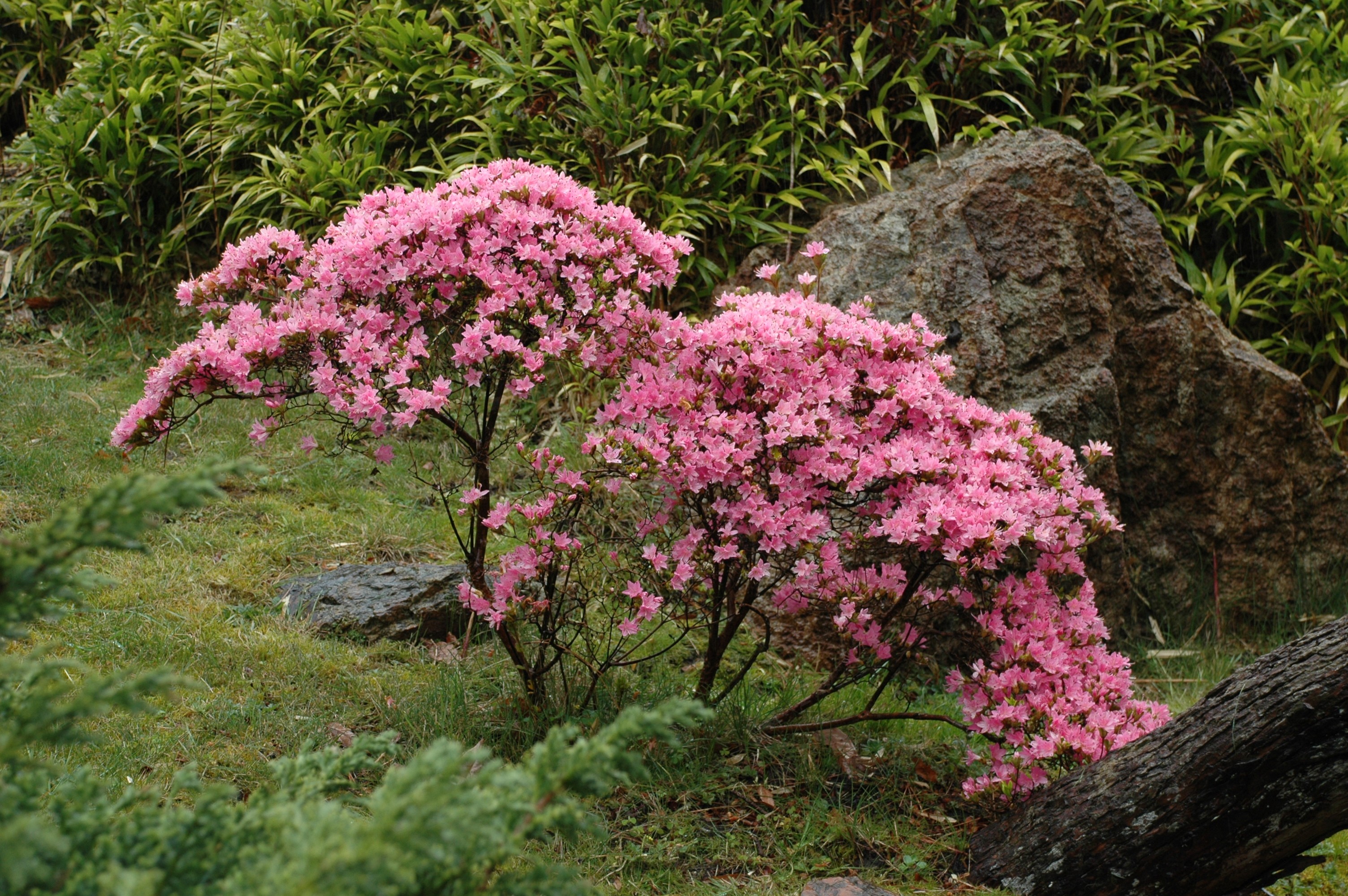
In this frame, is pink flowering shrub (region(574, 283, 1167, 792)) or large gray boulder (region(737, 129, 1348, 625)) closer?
pink flowering shrub (region(574, 283, 1167, 792))

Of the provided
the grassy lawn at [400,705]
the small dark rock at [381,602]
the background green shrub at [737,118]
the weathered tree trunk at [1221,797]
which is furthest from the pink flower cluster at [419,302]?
the background green shrub at [737,118]

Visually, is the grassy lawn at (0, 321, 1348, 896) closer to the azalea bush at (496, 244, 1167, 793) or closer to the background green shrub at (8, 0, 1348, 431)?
the azalea bush at (496, 244, 1167, 793)

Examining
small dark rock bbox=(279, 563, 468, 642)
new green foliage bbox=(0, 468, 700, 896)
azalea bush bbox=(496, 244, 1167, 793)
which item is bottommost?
small dark rock bbox=(279, 563, 468, 642)

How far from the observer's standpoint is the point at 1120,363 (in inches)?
161

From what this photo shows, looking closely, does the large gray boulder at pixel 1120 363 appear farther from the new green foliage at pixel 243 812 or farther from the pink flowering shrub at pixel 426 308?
the new green foliage at pixel 243 812

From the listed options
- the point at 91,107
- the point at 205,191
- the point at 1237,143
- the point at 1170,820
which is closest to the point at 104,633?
the point at 1170,820

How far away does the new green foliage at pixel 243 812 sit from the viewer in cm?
111

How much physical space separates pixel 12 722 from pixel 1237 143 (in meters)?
5.39

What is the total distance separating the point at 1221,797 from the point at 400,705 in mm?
1999

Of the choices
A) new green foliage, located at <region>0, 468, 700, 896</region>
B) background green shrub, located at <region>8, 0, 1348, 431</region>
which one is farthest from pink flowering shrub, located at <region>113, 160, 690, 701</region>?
background green shrub, located at <region>8, 0, 1348, 431</region>

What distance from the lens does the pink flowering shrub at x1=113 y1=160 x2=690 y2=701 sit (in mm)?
2414

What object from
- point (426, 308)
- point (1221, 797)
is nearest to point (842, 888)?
point (1221, 797)

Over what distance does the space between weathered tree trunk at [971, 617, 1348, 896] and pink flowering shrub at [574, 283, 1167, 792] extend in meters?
0.17

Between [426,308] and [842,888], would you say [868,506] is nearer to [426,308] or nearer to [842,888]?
[842,888]
